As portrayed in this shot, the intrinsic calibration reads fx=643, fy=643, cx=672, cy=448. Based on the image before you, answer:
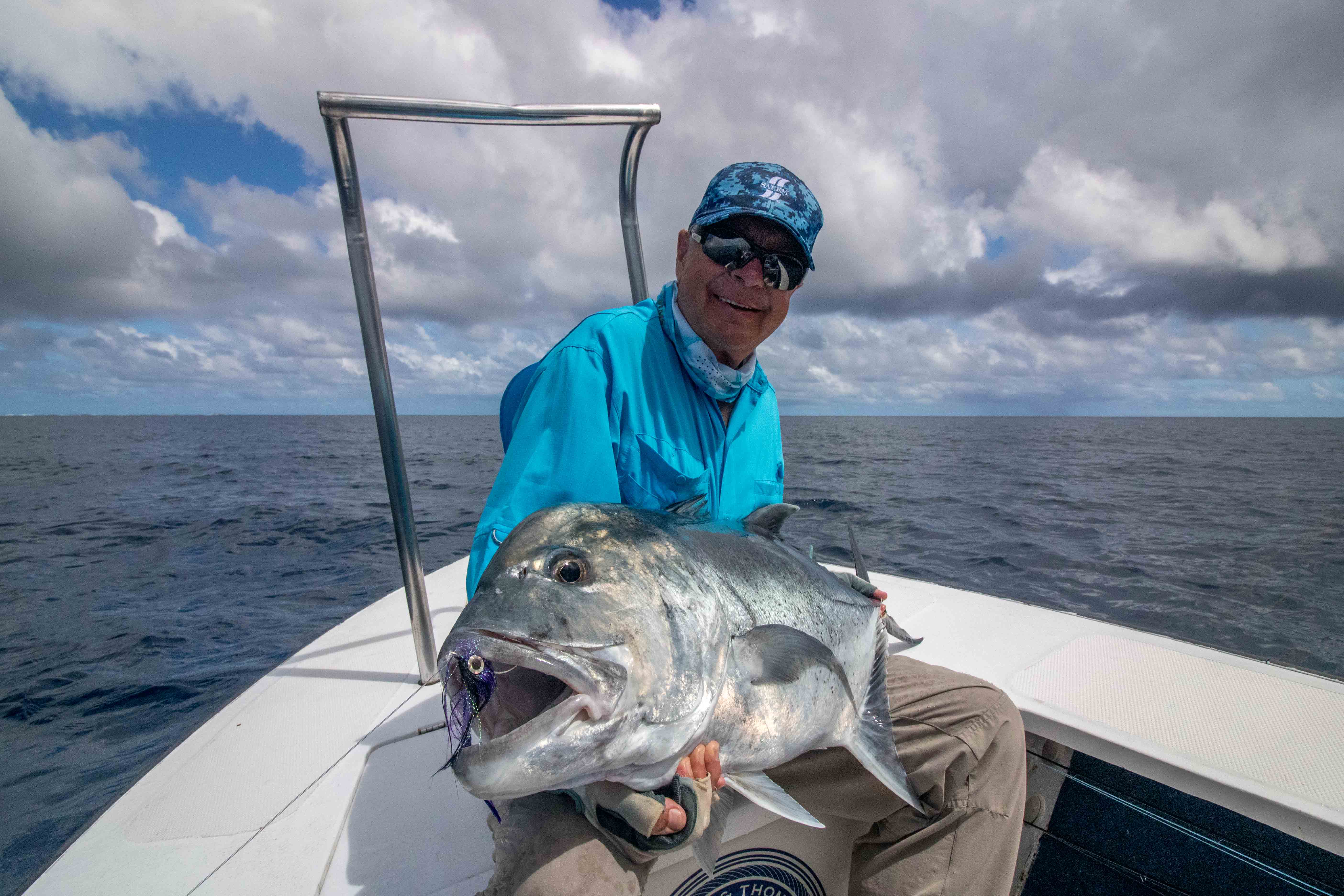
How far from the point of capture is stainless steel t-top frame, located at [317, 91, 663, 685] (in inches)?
91.4

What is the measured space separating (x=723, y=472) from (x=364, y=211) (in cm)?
176

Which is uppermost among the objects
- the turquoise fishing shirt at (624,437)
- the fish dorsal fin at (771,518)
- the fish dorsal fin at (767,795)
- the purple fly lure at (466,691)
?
the turquoise fishing shirt at (624,437)

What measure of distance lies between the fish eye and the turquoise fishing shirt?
41cm

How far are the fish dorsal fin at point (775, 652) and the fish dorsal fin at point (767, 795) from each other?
0.73 feet

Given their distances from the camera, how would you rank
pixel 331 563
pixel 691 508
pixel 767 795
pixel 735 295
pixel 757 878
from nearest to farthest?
pixel 767 795 → pixel 691 508 → pixel 757 878 → pixel 735 295 → pixel 331 563

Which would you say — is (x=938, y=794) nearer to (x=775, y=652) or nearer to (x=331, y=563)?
(x=775, y=652)

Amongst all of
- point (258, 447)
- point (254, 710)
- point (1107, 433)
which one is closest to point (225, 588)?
point (254, 710)

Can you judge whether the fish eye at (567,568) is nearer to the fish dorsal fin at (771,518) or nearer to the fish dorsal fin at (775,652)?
the fish dorsal fin at (775,652)

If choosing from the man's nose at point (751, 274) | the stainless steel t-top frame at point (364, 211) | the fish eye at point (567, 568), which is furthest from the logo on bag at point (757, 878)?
the man's nose at point (751, 274)

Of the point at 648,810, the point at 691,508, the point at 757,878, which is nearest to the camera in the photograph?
the point at 648,810

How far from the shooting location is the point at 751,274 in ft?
7.38

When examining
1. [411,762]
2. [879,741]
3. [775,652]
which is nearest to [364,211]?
[411,762]

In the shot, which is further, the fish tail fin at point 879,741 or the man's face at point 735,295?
the man's face at point 735,295

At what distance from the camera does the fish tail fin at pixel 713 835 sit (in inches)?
55.7
